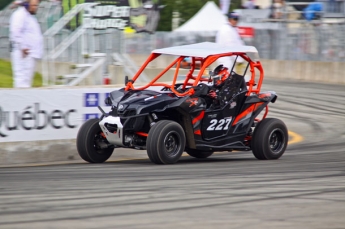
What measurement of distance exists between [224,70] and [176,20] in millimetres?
29793

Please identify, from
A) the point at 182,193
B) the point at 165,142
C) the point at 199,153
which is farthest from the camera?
the point at 199,153

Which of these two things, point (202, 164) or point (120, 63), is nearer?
point (202, 164)

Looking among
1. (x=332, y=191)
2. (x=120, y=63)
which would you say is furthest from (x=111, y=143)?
(x=120, y=63)

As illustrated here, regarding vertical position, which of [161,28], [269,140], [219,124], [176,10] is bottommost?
[269,140]

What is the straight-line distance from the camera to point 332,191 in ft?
23.7

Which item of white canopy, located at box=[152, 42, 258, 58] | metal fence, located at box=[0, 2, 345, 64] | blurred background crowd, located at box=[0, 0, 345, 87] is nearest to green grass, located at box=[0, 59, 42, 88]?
blurred background crowd, located at box=[0, 0, 345, 87]

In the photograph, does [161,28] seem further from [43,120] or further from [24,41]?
[43,120]

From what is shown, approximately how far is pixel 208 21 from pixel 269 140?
74.0 feet

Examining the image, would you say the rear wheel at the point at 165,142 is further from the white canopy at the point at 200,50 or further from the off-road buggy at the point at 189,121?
the white canopy at the point at 200,50

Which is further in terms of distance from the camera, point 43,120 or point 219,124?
point 43,120

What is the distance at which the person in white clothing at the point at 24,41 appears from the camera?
12836 millimetres

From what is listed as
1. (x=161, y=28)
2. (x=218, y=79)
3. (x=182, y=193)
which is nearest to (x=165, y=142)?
(x=218, y=79)

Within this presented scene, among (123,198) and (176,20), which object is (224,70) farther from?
(176,20)

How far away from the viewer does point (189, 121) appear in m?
9.61
